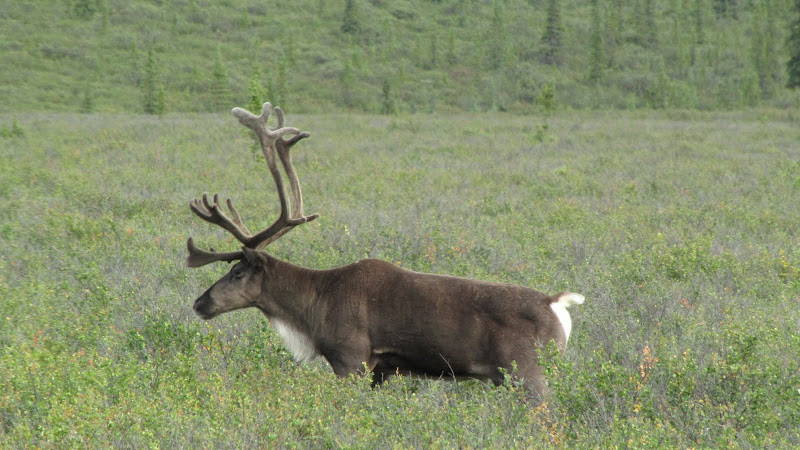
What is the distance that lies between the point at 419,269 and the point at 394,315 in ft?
10.6

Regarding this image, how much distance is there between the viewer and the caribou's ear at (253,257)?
5.90 meters

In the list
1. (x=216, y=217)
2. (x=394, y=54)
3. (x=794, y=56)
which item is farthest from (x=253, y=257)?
(x=394, y=54)

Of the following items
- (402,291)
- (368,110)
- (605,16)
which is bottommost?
(368,110)

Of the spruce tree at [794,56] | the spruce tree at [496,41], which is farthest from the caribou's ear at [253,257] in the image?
the spruce tree at [496,41]

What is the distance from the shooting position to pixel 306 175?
61.3ft

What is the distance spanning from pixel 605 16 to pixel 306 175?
74901 millimetres

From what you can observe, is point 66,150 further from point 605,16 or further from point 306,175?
point 605,16

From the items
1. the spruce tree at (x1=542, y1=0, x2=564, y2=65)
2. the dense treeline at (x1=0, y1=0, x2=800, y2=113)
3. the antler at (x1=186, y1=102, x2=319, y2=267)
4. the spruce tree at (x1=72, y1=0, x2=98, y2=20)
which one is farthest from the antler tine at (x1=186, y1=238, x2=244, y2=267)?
the spruce tree at (x1=72, y1=0, x2=98, y2=20)

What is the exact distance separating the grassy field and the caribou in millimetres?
A: 226

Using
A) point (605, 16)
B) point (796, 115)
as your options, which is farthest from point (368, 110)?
point (605, 16)

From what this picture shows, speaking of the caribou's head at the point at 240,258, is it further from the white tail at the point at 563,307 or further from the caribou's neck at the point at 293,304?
the white tail at the point at 563,307

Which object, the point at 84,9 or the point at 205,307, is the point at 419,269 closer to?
the point at 205,307

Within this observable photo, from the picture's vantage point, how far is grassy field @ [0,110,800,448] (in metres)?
4.42

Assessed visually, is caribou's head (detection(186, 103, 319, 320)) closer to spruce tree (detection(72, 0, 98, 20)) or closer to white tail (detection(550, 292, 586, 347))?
white tail (detection(550, 292, 586, 347))
